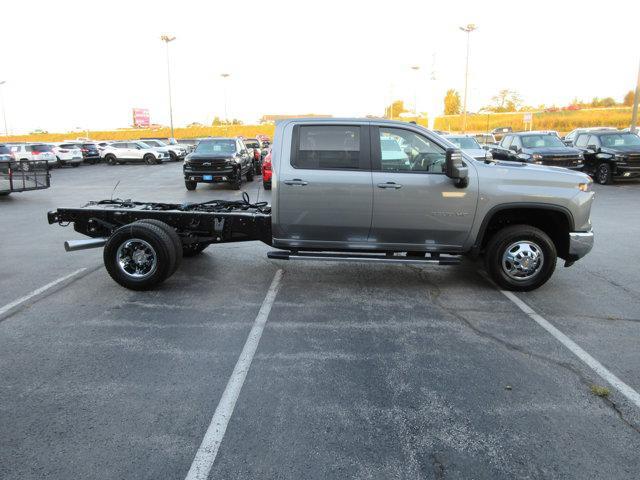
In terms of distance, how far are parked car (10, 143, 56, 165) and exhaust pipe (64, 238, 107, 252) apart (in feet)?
91.9

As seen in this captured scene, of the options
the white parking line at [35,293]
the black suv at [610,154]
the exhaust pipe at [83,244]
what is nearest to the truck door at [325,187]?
the exhaust pipe at [83,244]

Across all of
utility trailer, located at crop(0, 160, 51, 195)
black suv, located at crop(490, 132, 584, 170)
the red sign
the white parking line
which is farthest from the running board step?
the red sign

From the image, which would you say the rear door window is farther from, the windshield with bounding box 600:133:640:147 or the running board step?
the windshield with bounding box 600:133:640:147

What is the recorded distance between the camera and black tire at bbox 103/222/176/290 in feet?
19.2

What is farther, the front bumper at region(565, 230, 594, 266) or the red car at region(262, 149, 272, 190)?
the red car at region(262, 149, 272, 190)

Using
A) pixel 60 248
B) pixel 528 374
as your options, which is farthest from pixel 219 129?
pixel 528 374

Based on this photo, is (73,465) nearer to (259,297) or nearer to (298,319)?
(298,319)

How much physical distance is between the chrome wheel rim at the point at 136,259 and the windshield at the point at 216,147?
1213 cm

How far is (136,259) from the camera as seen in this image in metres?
6.11

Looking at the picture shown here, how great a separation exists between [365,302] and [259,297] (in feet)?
4.04

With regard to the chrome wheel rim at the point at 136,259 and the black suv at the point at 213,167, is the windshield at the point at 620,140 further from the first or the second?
the chrome wheel rim at the point at 136,259

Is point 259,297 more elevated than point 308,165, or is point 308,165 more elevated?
point 308,165

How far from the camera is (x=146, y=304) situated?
223 inches

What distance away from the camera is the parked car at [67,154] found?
3338 centimetres
